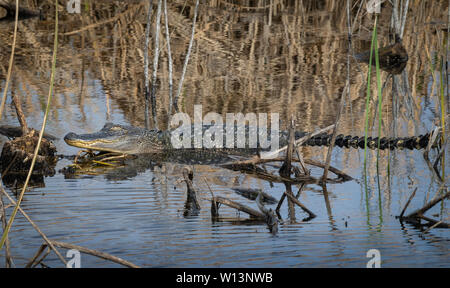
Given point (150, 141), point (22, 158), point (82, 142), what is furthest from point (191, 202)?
point (150, 141)

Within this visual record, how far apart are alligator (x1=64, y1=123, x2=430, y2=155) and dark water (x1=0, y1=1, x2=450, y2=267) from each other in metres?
0.15

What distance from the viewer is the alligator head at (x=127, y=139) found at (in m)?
7.36

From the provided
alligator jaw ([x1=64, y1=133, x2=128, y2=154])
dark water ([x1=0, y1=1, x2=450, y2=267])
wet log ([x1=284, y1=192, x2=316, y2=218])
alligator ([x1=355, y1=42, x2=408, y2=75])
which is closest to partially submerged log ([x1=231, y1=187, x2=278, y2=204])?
dark water ([x1=0, y1=1, x2=450, y2=267])

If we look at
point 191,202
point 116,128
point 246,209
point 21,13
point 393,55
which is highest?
point 21,13

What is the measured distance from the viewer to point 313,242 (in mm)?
4637

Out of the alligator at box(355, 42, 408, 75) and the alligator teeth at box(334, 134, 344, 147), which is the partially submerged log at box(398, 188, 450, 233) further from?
the alligator at box(355, 42, 408, 75)

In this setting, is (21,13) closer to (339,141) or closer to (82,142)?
(82,142)

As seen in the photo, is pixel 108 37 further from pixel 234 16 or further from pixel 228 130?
pixel 228 130

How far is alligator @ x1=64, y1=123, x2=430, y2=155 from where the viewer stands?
7148 millimetres

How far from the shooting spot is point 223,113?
8758mm

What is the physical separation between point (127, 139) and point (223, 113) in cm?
158

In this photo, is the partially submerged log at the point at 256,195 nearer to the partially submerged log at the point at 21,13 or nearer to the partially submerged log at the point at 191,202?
the partially submerged log at the point at 191,202

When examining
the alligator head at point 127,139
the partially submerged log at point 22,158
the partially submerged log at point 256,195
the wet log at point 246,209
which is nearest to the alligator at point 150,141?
the alligator head at point 127,139

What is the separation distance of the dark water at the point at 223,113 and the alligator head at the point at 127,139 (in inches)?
18.3
